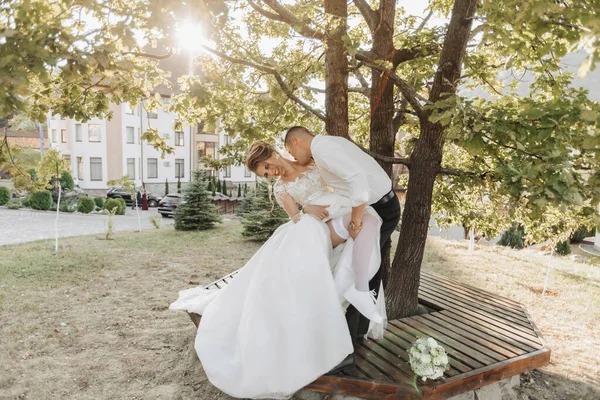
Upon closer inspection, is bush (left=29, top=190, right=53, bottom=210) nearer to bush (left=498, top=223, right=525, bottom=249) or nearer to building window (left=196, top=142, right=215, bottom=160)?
building window (left=196, top=142, right=215, bottom=160)

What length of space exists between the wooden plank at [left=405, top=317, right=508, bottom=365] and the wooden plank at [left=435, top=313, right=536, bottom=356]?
273 millimetres

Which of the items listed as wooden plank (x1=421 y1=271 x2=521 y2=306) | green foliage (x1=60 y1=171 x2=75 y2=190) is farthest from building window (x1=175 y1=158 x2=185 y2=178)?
wooden plank (x1=421 y1=271 x2=521 y2=306)

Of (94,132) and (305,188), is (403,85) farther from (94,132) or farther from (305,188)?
(94,132)

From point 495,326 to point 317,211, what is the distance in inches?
116

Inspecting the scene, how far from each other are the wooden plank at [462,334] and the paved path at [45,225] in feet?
45.7

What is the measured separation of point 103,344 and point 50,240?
10.2 metres

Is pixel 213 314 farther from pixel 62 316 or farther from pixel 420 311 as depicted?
pixel 62 316

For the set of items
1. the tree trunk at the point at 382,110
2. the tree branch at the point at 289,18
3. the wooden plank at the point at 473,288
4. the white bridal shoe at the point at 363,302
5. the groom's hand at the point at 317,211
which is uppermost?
the tree branch at the point at 289,18

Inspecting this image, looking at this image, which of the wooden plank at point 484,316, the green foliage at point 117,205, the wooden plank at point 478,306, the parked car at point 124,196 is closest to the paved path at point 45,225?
the green foliage at point 117,205

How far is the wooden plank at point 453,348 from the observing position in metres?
4.11

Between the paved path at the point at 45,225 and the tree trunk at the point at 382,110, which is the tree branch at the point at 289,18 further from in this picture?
the paved path at the point at 45,225

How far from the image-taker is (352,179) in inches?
145

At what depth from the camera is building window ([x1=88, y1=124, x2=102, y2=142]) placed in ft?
115

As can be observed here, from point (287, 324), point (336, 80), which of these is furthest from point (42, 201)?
point (287, 324)
